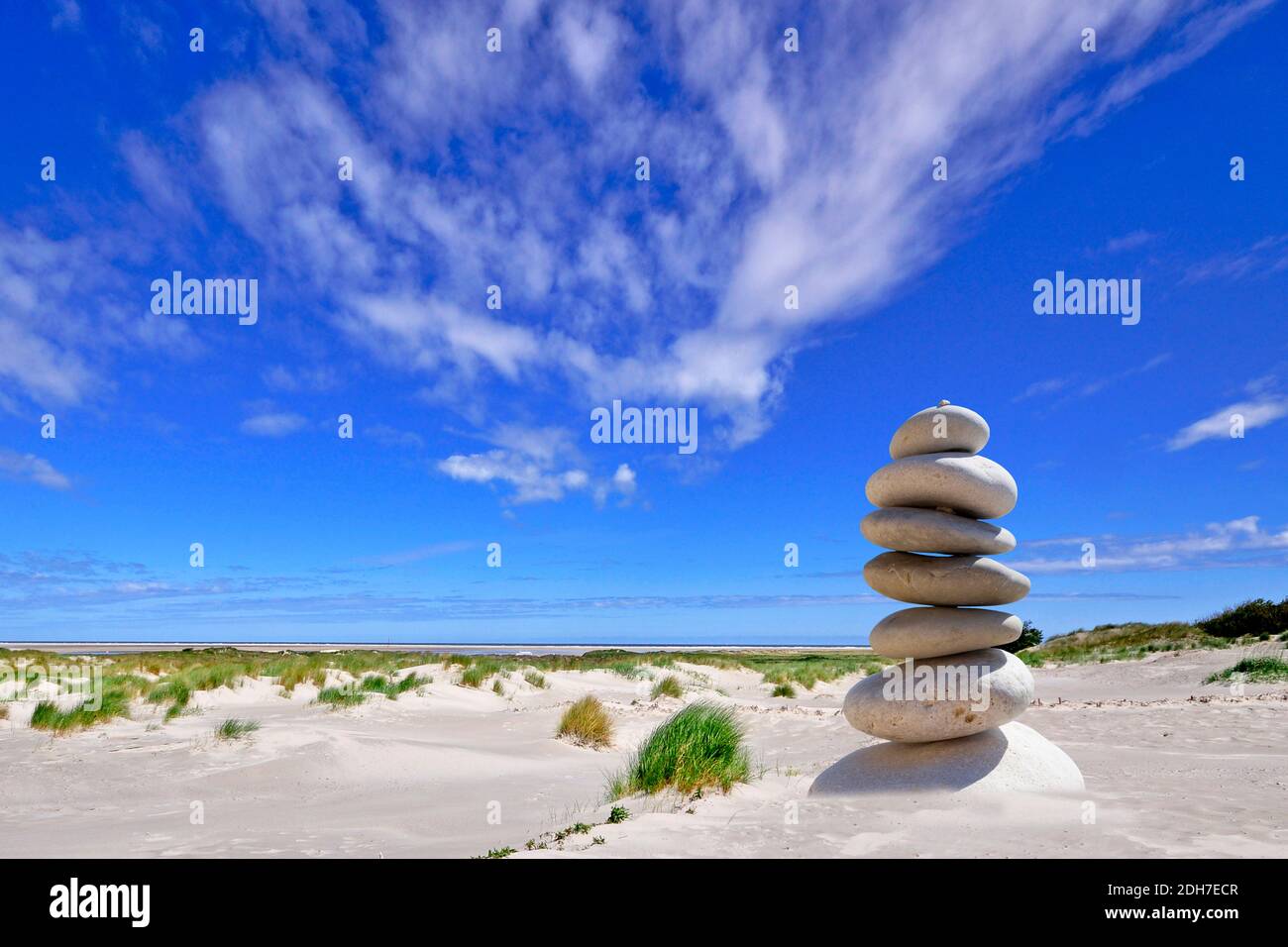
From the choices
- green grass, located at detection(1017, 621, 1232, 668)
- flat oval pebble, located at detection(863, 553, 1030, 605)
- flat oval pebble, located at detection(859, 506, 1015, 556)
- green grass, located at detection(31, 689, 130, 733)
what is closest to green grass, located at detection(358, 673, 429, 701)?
green grass, located at detection(31, 689, 130, 733)

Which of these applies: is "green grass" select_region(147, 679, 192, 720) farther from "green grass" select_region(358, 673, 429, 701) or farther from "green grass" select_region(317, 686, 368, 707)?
"green grass" select_region(358, 673, 429, 701)

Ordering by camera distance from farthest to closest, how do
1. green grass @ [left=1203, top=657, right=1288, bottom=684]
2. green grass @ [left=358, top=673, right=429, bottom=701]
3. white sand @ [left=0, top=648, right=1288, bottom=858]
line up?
green grass @ [left=1203, top=657, right=1288, bottom=684] < green grass @ [left=358, top=673, right=429, bottom=701] < white sand @ [left=0, top=648, right=1288, bottom=858]

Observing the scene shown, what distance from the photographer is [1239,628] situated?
112 feet

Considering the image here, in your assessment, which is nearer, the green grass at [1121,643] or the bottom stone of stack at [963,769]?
the bottom stone of stack at [963,769]

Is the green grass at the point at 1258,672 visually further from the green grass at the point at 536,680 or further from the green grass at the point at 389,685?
the green grass at the point at 389,685

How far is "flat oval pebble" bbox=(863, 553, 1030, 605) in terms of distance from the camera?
7.89m

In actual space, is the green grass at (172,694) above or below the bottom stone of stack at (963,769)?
below

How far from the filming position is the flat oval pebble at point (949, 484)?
7.89m

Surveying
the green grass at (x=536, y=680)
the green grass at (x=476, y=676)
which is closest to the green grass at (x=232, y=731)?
the green grass at (x=476, y=676)

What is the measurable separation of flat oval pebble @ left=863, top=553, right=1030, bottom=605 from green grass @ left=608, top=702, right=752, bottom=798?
7.96 ft

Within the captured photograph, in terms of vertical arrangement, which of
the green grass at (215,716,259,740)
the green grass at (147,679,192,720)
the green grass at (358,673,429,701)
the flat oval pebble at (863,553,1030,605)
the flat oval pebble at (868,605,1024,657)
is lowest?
the green grass at (358,673,429,701)

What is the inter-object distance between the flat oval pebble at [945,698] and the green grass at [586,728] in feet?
20.9

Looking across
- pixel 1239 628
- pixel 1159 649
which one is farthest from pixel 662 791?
pixel 1239 628
